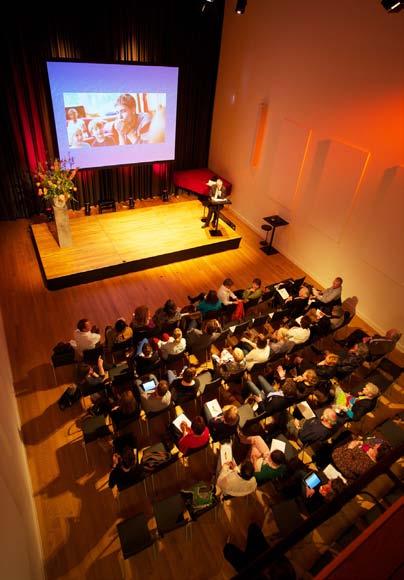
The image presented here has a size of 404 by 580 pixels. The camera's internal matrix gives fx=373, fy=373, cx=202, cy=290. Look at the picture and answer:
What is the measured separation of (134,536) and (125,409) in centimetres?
126

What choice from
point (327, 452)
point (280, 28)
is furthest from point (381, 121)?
point (327, 452)

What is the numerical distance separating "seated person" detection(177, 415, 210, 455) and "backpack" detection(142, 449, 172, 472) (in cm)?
25

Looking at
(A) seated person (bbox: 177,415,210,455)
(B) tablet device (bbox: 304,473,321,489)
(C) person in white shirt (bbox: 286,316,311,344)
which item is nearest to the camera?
(B) tablet device (bbox: 304,473,321,489)

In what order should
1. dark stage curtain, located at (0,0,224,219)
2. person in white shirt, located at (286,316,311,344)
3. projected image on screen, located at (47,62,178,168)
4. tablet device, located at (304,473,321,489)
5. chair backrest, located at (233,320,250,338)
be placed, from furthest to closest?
projected image on screen, located at (47,62,178,168), dark stage curtain, located at (0,0,224,219), chair backrest, located at (233,320,250,338), person in white shirt, located at (286,316,311,344), tablet device, located at (304,473,321,489)

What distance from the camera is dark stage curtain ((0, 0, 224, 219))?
24.5 ft

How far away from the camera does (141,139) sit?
957 centimetres

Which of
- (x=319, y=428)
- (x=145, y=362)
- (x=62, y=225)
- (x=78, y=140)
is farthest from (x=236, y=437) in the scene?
(x=78, y=140)

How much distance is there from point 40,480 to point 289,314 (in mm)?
4496

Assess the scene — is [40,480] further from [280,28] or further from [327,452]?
[280,28]

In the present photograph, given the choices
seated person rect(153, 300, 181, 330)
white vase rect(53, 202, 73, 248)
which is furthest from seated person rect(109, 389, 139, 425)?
white vase rect(53, 202, 73, 248)

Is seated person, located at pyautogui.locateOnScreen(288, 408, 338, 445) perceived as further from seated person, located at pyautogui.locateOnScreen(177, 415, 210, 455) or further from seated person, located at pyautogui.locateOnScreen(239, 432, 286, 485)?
seated person, located at pyautogui.locateOnScreen(177, 415, 210, 455)

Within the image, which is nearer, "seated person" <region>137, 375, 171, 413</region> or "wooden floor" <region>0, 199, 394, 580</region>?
"wooden floor" <region>0, 199, 394, 580</region>

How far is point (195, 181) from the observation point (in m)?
10.4

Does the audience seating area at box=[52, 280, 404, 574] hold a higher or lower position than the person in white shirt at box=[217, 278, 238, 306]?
lower
